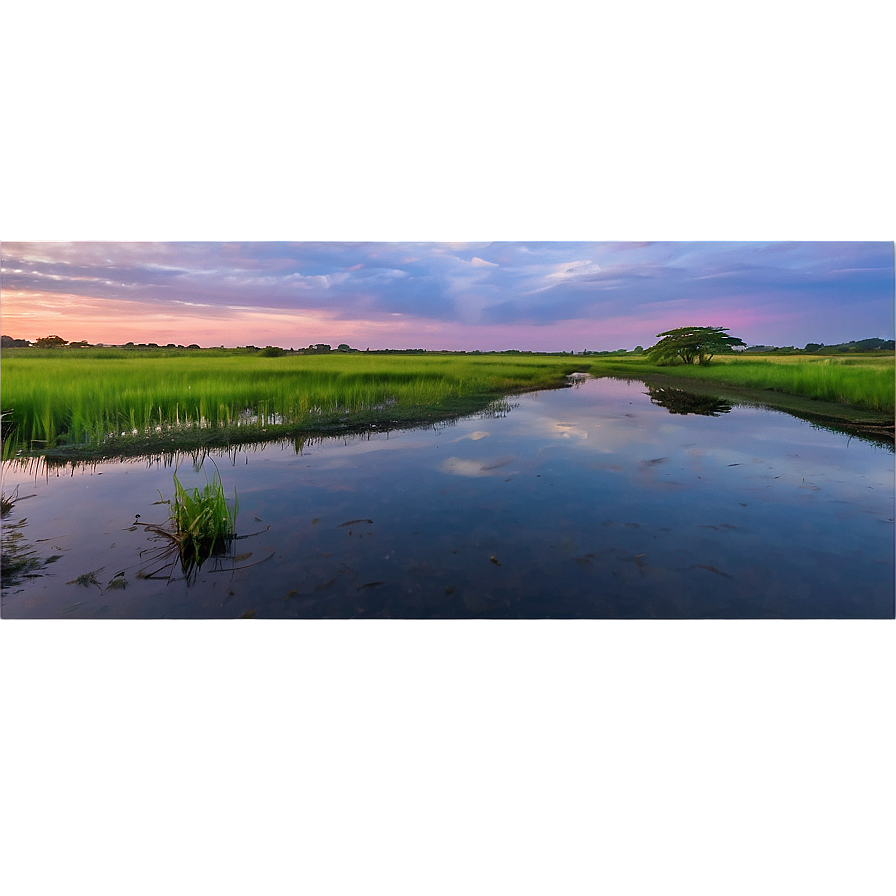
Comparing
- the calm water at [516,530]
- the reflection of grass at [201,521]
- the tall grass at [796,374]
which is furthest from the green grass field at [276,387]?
the reflection of grass at [201,521]

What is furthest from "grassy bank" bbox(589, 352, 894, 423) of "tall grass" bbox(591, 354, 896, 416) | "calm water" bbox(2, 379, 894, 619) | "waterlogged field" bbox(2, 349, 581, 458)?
"waterlogged field" bbox(2, 349, 581, 458)

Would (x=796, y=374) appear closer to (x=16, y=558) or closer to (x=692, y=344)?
(x=692, y=344)

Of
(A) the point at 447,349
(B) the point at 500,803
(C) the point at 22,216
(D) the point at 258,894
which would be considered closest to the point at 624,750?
(B) the point at 500,803

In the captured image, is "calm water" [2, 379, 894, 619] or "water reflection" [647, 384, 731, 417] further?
"water reflection" [647, 384, 731, 417]

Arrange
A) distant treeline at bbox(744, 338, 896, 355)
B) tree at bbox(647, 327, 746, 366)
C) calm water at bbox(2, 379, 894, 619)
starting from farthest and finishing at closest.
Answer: tree at bbox(647, 327, 746, 366)
distant treeline at bbox(744, 338, 896, 355)
calm water at bbox(2, 379, 894, 619)

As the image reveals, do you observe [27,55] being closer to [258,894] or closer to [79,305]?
[79,305]

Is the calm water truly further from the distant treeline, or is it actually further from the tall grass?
the distant treeline
